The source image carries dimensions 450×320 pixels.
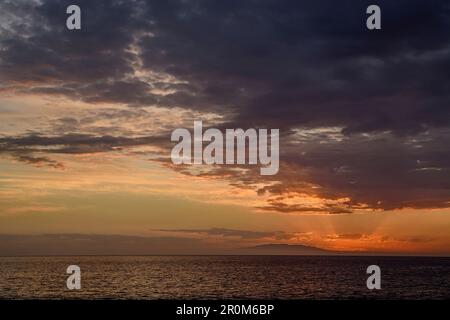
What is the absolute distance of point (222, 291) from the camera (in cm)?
8094
